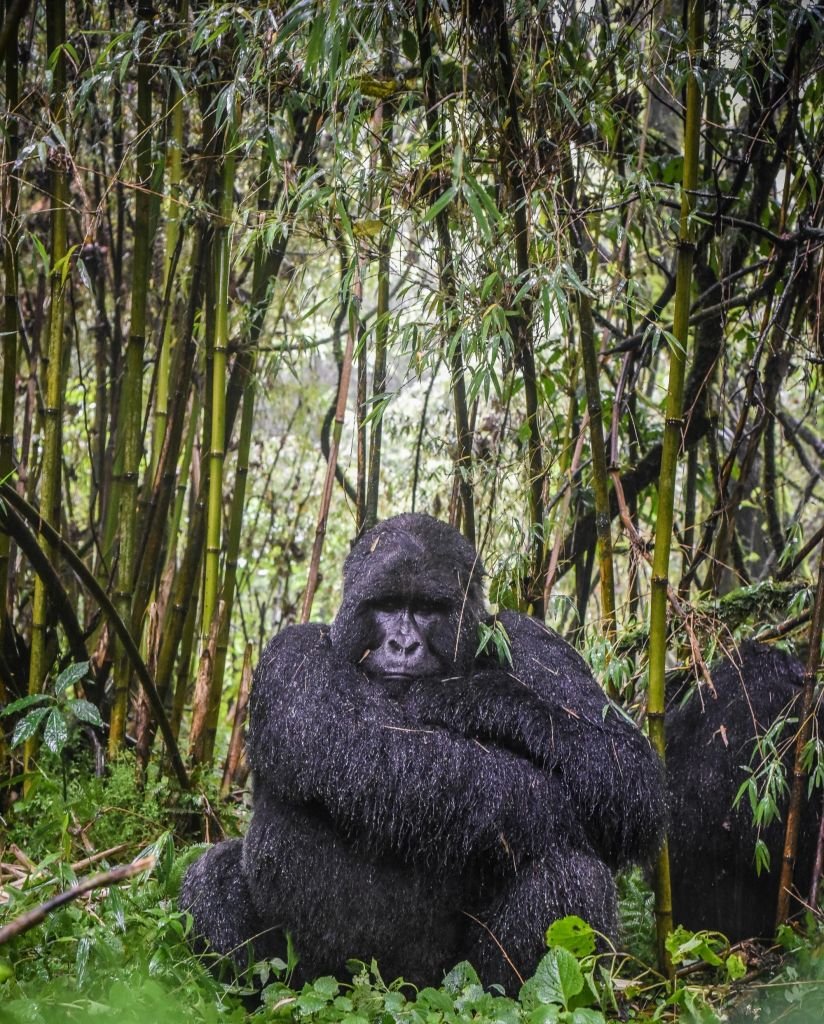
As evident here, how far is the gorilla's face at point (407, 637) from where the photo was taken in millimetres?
2898

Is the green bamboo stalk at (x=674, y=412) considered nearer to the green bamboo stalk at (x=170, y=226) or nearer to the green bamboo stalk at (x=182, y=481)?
the green bamboo stalk at (x=170, y=226)

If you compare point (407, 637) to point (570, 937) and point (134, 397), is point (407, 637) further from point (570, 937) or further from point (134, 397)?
point (134, 397)

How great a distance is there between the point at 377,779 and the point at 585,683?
2.13 ft

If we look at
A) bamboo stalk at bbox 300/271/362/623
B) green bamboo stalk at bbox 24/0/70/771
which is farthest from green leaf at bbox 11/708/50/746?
bamboo stalk at bbox 300/271/362/623

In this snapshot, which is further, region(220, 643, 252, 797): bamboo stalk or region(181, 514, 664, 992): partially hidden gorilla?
region(220, 643, 252, 797): bamboo stalk

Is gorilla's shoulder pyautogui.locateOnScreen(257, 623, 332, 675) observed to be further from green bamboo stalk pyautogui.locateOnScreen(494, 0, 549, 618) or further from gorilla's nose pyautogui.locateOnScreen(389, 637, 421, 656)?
green bamboo stalk pyautogui.locateOnScreen(494, 0, 549, 618)

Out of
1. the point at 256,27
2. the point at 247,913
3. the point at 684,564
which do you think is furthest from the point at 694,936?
the point at 256,27

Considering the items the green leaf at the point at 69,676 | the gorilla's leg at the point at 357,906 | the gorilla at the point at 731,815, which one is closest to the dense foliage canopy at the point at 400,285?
the green leaf at the point at 69,676

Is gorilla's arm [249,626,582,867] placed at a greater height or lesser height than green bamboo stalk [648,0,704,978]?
lesser

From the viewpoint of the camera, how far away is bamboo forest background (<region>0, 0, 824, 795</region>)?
9.53 ft

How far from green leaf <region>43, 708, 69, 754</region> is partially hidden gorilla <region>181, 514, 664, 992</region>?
56 cm

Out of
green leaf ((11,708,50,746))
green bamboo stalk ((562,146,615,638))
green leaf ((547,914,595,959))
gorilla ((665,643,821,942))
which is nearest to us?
green leaf ((547,914,595,959))

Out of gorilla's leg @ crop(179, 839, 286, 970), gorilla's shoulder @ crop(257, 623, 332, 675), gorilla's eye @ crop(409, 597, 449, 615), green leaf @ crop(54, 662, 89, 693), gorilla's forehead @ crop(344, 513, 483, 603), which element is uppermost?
gorilla's forehead @ crop(344, 513, 483, 603)

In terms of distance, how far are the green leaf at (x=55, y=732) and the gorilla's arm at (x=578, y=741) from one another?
1.02 m
